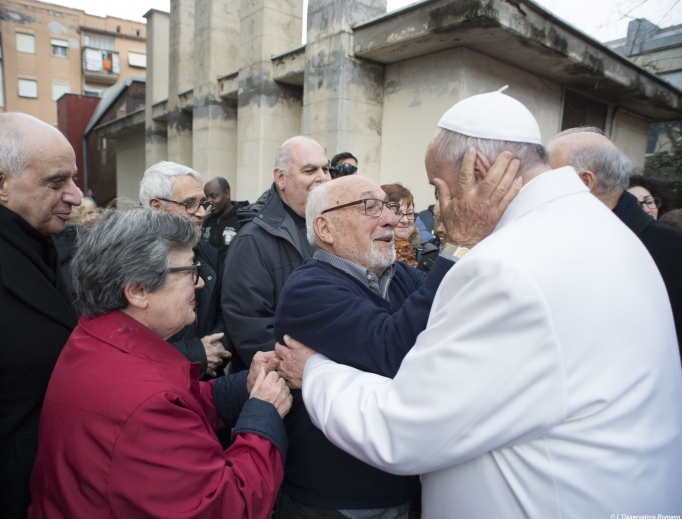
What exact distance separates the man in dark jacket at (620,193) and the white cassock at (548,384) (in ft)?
3.88

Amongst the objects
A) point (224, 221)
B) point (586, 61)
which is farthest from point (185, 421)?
point (586, 61)

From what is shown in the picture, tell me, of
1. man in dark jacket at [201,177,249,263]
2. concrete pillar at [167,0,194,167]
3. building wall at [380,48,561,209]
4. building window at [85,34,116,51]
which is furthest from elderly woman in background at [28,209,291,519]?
building window at [85,34,116,51]

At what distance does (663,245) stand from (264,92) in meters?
7.43

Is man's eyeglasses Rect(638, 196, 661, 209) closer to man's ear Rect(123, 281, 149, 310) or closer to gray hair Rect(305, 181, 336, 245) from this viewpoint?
gray hair Rect(305, 181, 336, 245)

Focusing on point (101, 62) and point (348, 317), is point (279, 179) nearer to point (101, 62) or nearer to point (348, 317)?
point (348, 317)

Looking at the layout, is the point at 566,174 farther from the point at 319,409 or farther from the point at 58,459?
the point at 58,459

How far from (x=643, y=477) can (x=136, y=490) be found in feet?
4.41

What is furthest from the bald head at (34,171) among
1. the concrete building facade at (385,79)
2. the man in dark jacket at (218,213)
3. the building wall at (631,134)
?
the building wall at (631,134)

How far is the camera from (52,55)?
36.6 m

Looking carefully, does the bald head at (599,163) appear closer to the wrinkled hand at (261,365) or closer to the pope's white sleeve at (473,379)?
the pope's white sleeve at (473,379)

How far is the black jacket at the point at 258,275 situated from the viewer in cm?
254

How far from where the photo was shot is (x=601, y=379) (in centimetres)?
112

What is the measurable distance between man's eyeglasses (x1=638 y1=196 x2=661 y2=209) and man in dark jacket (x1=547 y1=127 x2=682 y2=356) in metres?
1.50

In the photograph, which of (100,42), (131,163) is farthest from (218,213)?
(100,42)
